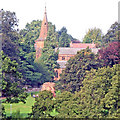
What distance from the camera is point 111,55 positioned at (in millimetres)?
37312

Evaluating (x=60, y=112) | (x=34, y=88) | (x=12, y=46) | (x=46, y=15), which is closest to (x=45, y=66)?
(x=34, y=88)

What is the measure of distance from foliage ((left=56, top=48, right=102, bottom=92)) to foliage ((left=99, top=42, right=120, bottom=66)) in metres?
0.77

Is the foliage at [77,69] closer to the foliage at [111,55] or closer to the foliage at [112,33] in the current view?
the foliage at [111,55]

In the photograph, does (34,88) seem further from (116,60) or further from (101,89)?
(101,89)

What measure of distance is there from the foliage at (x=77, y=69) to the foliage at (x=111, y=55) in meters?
0.77

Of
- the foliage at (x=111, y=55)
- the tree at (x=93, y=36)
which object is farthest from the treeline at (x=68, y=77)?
the tree at (x=93, y=36)

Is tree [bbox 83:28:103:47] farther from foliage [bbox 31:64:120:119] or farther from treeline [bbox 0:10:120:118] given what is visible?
foliage [bbox 31:64:120:119]

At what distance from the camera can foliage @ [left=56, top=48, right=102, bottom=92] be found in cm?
3564

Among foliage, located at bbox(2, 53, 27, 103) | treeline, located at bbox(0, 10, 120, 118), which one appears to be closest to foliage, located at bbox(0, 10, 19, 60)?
treeline, located at bbox(0, 10, 120, 118)

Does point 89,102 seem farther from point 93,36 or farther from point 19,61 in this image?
point 93,36

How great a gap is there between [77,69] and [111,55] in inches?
155

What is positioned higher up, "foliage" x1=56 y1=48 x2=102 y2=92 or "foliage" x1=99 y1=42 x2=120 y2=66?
"foliage" x1=99 y1=42 x2=120 y2=66

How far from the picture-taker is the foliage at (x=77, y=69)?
35.6 metres

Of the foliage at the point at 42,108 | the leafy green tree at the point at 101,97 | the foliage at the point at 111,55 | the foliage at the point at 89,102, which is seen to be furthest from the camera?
the foliage at the point at 111,55
